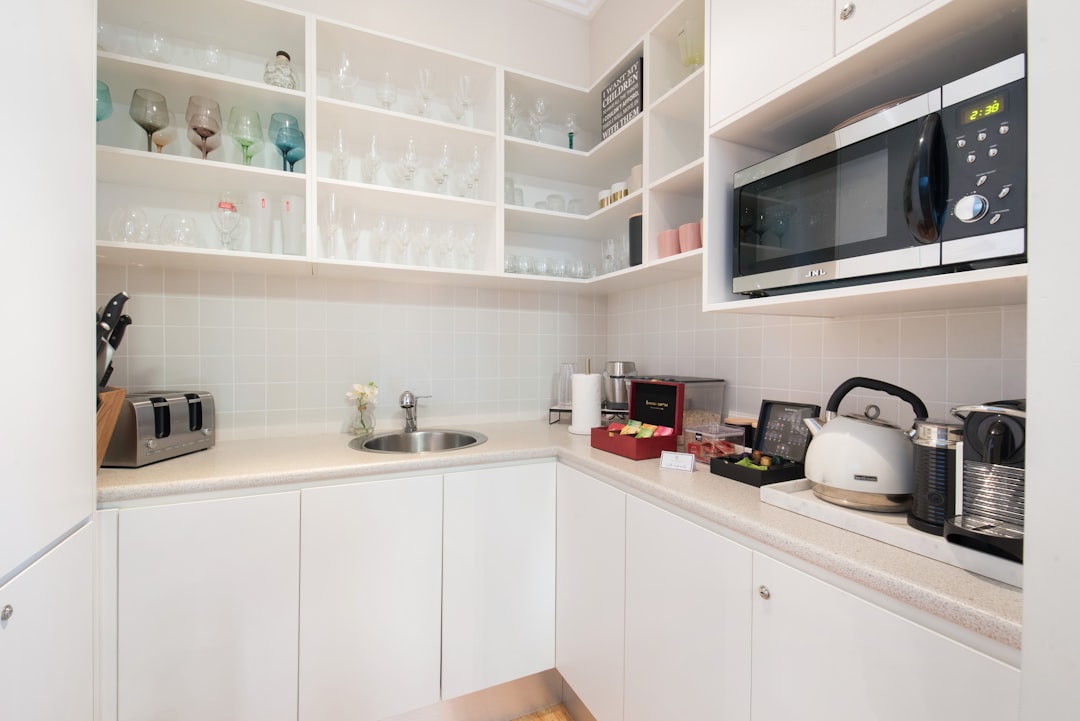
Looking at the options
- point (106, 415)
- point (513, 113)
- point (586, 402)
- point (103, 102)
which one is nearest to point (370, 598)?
point (106, 415)

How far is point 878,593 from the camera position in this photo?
732 millimetres

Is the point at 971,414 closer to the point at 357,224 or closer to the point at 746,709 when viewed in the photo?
the point at 746,709

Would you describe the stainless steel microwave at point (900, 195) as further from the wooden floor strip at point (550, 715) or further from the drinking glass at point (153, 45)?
the drinking glass at point (153, 45)

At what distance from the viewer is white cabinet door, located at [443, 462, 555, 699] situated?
1514 millimetres

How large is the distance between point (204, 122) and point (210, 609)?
1.48 meters

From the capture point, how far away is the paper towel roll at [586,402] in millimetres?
1856

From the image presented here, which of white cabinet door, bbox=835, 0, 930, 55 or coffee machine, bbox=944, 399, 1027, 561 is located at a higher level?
white cabinet door, bbox=835, 0, 930, 55

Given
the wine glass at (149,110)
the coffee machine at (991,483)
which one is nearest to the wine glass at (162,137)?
the wine glass at (149,110)

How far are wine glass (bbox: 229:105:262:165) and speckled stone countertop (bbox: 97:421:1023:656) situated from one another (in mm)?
1079

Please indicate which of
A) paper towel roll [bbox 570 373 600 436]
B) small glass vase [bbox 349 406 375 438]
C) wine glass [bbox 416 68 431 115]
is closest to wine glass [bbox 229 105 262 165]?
wine glass [bbox 416 68 431 115]

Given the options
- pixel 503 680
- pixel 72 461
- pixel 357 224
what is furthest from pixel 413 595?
pixel 357 224

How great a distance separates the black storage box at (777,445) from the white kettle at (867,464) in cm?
18

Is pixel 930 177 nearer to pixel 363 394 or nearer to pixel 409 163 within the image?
pixel 409 163

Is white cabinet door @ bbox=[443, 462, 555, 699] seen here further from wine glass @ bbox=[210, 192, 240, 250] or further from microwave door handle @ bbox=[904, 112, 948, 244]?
microwave door handle @ bbox=[904, 112, 948, 244]
